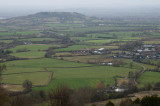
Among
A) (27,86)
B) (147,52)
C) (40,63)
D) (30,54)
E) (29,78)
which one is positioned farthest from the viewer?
(147,52)

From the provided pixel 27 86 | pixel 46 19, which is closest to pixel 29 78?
pixel 27 86

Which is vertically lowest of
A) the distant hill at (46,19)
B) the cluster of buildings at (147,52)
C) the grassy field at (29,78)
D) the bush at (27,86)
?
the distant hill at (46,19)

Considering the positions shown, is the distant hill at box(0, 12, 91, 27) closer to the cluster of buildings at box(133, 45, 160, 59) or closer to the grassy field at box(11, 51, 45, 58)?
the grassy field at box(11, 51, 45, 58)

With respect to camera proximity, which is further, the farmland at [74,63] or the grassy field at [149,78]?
the farmland at [74,63]

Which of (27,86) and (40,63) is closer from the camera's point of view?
(27,86)

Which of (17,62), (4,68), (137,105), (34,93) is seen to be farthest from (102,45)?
(137,105)

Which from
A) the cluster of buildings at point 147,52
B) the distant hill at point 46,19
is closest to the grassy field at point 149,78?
the cluster of buildings at point 147,52

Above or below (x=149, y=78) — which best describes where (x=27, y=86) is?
above

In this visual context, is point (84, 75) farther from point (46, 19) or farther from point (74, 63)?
point (46, 19)

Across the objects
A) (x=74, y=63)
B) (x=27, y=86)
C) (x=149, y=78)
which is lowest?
(x=74, y=63)

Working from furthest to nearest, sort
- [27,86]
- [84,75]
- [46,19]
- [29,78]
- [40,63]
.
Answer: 1. [46,19]
2. [40,63]
3. [84,75]
4. [29,78]
5. [27,86]

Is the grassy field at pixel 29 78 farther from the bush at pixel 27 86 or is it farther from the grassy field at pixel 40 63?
the grassy field at pixel 40 63

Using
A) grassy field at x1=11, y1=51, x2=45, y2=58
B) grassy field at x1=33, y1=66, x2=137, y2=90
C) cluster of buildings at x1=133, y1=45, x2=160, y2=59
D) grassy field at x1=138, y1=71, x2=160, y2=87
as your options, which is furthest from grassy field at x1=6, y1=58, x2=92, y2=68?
cluster of buildings at x1=133, y1=45, x2=160, y2=59

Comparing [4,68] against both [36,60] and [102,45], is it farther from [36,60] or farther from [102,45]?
[102,45]
